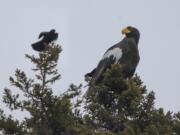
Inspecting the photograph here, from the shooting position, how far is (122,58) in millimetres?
14453

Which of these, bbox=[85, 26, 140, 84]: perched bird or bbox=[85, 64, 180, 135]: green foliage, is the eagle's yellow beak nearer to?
bbox=[85, 26, 140, 84]: perched bird

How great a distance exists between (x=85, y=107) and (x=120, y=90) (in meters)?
0.84

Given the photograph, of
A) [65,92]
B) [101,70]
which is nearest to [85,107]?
[65,92]

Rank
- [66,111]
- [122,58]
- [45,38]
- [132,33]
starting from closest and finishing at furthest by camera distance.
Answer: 1. [66,111]
2. [45,38]
3. [122,58]
4. [132,33]

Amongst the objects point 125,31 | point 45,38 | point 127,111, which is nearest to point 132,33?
point 125,31

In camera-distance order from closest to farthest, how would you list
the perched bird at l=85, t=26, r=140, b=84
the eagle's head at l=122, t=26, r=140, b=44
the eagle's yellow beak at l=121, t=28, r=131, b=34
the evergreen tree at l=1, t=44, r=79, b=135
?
the evergreen tree at l=1, t=44, r=79, b=135
the perched bird at l=85, t=26, r=140, b=84
the eagle's head at l=122, t=26, r=140, b=44
the eagle's yellow beak at l=121, t=28, r=131, b=34

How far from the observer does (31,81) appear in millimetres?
9734

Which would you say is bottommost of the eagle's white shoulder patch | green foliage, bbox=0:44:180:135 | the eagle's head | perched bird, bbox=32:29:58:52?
green foliage, bbox=0:44:180:135

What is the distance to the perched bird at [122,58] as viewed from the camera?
13.7 m

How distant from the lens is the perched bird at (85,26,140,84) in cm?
1372

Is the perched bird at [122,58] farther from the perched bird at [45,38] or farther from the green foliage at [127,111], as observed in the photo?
the green foliage at [127,111]

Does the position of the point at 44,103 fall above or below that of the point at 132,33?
below

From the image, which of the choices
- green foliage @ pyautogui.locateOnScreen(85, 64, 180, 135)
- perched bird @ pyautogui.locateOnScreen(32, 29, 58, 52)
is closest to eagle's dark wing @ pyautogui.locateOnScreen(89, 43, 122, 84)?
perched bird @ pyautogui.locateOnScreen(32, 29, 58, 52)

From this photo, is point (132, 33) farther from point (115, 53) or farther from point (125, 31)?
point (115, 53)
